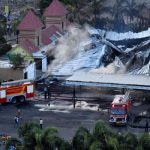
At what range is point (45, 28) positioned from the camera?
64.9m

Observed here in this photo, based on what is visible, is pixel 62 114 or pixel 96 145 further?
pixel 62 114

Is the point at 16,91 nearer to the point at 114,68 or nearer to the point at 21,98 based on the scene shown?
the point at 21,98

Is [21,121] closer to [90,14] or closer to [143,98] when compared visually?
[143,98]

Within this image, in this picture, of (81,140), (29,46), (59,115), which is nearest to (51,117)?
(59,115)

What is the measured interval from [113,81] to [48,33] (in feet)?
60.2

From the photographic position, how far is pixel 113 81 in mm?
46250

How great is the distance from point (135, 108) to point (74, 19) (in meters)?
29.7

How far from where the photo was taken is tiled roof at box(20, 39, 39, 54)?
55875 millimetres

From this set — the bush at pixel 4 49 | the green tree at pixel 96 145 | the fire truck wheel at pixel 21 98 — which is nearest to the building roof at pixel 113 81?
the fire truck wheel at pixel 21 98

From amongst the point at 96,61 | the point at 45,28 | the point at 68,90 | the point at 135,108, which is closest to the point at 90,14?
the point at 45,28

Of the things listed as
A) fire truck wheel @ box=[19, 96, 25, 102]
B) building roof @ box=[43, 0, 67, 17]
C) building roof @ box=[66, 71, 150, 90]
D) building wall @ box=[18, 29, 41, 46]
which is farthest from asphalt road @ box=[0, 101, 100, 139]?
building roof @ box=[43, 0, 67, 17]

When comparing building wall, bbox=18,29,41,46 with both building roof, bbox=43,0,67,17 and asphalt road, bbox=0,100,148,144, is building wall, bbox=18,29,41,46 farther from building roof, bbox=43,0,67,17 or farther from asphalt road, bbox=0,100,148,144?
asphalt road, bbox=0,100,148,144

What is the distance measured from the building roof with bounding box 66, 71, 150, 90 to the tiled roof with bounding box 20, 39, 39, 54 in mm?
8892

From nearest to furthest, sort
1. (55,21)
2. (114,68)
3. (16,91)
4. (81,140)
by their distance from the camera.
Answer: (81,140) < (16,91) < (114,68) < (55,21)
